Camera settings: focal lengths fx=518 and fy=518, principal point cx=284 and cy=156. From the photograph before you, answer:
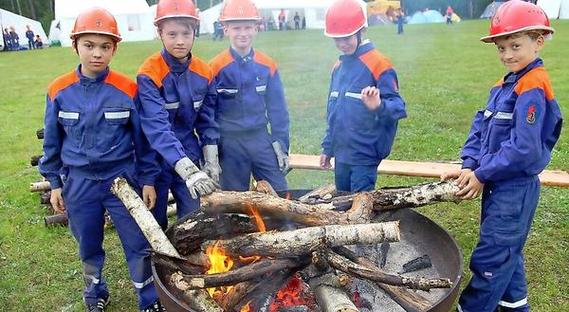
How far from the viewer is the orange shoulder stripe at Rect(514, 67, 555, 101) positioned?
2.85 meters

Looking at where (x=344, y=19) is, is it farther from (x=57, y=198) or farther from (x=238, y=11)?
(x=57, y=198)

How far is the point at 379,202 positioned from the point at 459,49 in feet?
57.8

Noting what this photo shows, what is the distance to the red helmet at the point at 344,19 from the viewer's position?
12.0ft

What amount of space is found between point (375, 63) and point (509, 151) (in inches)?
51.9

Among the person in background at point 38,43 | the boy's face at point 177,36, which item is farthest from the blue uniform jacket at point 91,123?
the person in background at point 38,43

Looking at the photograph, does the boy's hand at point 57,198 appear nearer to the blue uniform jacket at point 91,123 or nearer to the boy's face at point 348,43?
the blue uniform jacket at point 91,123

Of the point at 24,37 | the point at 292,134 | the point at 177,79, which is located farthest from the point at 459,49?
the point at 24,37

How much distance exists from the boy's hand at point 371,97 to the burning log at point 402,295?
108 cm

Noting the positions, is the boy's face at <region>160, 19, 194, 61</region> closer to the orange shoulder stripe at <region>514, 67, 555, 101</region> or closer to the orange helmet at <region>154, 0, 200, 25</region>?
the orange helmet at <region>154, 0, 200, 25</region>

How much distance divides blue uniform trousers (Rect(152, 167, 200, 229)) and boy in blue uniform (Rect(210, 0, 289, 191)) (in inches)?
24.2

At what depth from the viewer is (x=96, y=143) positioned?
3.36 m

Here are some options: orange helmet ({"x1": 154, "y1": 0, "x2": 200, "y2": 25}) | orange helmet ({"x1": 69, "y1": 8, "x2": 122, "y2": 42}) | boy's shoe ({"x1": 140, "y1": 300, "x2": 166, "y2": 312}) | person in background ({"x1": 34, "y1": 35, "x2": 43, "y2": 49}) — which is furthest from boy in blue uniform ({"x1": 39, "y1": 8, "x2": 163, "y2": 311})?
person in background ({"x1": 34, "y1": 35, "x2": 43, "y2": 49})

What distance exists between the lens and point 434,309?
8.11ft

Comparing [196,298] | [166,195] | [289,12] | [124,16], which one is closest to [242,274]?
[196,298]
